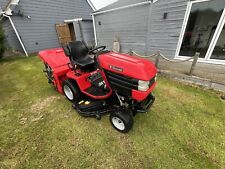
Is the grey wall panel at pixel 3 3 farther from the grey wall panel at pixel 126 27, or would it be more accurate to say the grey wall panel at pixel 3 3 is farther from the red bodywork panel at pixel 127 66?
the red bodywork panel at pixel 127 66

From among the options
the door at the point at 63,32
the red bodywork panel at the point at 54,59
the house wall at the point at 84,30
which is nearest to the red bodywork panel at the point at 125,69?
the red bodywork panel at the point at 54,59

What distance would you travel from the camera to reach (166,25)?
4.70 m

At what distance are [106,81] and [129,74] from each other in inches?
19.4

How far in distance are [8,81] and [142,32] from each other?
5565 mm

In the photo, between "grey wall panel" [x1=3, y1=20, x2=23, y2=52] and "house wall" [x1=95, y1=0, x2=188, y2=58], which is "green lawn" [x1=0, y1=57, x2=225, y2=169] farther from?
"grey wall panel" [x1=3, y1=20, x2=23, y2=52]

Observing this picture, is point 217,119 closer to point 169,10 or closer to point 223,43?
point 223,43

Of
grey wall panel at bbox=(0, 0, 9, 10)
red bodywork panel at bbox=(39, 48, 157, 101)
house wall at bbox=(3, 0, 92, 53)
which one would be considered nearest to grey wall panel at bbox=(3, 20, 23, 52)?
grey wall panel at bbox=(0, 0, 9, 10)

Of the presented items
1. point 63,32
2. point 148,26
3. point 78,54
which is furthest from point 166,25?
point 63,32

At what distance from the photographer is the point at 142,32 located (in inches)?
227

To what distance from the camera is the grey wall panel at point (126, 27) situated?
5.64 m

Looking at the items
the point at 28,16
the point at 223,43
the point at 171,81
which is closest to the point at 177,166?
the point at 171,81

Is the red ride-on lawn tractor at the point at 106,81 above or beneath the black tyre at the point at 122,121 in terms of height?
above

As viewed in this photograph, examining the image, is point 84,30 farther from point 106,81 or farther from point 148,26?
point 106,81

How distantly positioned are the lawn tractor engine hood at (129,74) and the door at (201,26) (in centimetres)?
355
